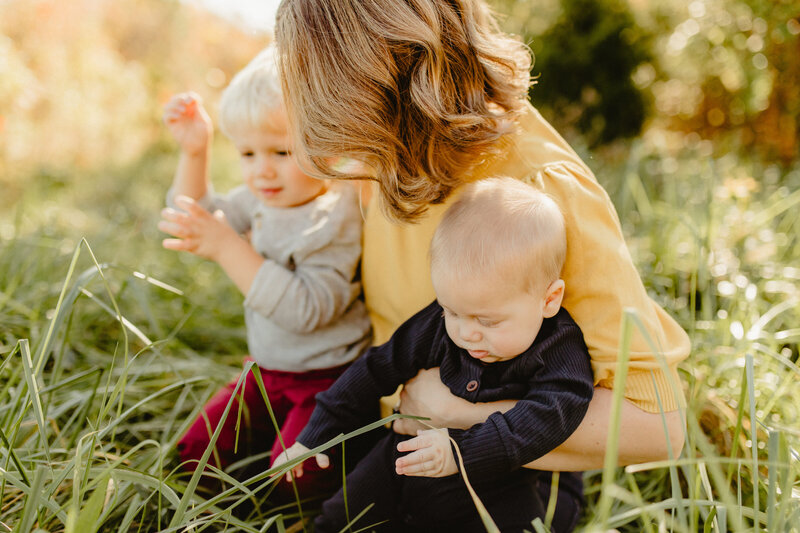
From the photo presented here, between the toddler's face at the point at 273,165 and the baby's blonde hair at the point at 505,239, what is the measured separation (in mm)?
547

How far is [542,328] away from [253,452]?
1012 mm

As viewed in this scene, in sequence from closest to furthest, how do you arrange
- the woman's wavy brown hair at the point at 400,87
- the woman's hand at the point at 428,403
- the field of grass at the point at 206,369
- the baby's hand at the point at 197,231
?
the field of grass at the point at 206,369, the woman's wavy brown hair at the point at 400,87, the woman's hand at the point at 428,403, the baby's hand at the point at 197,231

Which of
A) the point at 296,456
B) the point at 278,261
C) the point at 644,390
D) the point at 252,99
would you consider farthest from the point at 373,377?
the point at 252,99

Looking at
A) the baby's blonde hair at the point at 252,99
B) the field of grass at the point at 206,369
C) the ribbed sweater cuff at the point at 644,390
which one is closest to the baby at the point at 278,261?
the baby's blonde hair at the point at 252,99

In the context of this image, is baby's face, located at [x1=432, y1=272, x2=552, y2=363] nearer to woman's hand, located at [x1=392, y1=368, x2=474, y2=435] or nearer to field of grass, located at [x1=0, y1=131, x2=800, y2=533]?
woman's hand, located at [x1=392, y1=368, x2=474, y2=435]

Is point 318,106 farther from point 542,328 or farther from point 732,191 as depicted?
point 732,191

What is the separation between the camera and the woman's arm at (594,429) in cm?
136

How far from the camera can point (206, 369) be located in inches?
89.0

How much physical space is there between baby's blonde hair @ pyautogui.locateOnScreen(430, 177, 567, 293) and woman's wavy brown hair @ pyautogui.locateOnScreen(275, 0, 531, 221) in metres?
0.13

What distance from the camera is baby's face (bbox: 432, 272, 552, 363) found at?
1261mm

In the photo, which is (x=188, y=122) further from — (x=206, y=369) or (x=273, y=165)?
(x=206, y=369)

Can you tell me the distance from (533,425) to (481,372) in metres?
0.18

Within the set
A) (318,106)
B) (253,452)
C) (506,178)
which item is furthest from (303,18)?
(253,452)

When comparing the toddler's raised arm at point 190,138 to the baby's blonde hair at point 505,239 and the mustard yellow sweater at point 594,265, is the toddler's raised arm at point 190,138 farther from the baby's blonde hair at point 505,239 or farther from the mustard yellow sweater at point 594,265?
the baby's blonde hair at point 505,239
